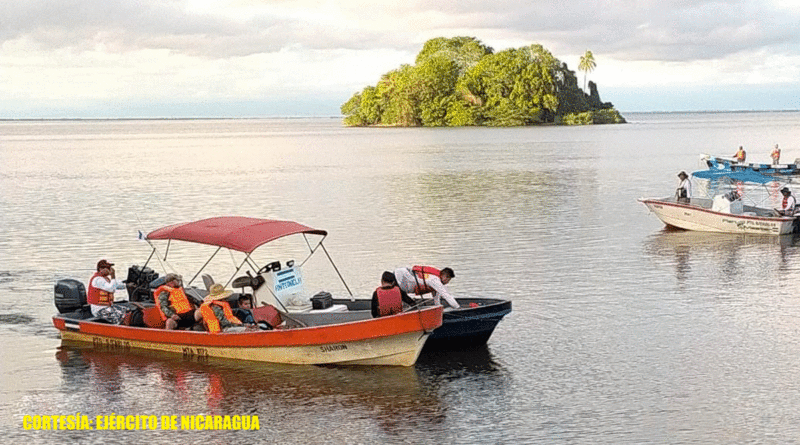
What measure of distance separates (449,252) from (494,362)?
13205 mm

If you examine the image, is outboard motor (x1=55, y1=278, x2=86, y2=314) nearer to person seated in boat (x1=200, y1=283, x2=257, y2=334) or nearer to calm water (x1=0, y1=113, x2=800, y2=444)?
calm water (x1=0, y1=113, x2=800, y2=444)

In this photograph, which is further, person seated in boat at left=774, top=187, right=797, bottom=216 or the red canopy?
person seated in boat at left=774, top=187, right=797, bottom=216

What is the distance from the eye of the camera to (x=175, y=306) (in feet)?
64.1

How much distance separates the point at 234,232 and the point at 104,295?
2962 millimetres

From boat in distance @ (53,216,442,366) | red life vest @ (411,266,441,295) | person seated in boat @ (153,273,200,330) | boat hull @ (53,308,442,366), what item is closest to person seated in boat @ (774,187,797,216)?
red life vest @ (411,266,441,295)

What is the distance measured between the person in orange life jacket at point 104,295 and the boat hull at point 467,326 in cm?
628

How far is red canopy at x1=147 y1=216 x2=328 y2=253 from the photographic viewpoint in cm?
2000

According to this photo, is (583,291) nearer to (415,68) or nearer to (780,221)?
(780,221)

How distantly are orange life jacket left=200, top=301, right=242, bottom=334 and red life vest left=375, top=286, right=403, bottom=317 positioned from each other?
9.45 ft

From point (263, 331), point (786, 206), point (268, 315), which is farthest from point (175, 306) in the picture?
point (786, 206)

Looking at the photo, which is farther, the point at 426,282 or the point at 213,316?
the point at 426,282

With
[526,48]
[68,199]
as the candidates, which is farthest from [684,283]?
[526,48]

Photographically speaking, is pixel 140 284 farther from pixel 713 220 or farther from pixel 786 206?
pixel 786 206

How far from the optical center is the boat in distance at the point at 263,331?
17.8 metres
